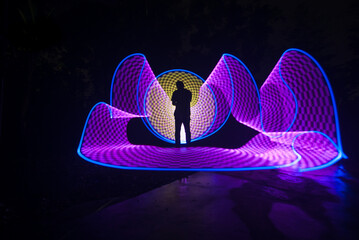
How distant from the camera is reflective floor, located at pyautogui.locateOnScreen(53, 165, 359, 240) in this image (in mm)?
1896

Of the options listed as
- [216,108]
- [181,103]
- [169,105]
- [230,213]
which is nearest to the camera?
[230,213]

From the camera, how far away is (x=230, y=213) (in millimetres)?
2297

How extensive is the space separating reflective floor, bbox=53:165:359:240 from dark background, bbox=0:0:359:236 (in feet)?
1.74

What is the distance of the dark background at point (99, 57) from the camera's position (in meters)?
3.87

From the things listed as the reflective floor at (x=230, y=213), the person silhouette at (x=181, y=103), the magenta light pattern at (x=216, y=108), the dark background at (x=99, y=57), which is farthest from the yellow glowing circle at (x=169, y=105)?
the reflective floor at (x=230, y=213)

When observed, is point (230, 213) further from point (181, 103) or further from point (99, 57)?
point (99, 57)

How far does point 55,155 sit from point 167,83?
15.7 ft

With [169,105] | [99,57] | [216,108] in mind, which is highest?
[99,57]

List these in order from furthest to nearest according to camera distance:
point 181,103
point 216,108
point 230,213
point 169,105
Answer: point 169,105, point 216,108, point 181,103, point 230,213

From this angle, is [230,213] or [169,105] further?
[169,105]

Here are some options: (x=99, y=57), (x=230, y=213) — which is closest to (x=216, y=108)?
(x=99, y=57)

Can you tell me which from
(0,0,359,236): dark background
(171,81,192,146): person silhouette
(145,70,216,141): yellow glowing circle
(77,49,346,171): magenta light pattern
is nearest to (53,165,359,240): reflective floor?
(0,0,359,236): dark background

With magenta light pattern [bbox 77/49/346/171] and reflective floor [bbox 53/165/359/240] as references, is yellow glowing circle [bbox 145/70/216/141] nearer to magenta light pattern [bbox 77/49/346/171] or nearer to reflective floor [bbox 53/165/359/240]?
magenta light pattern [bbox 77/49/346/171]

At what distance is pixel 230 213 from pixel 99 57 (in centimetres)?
750
